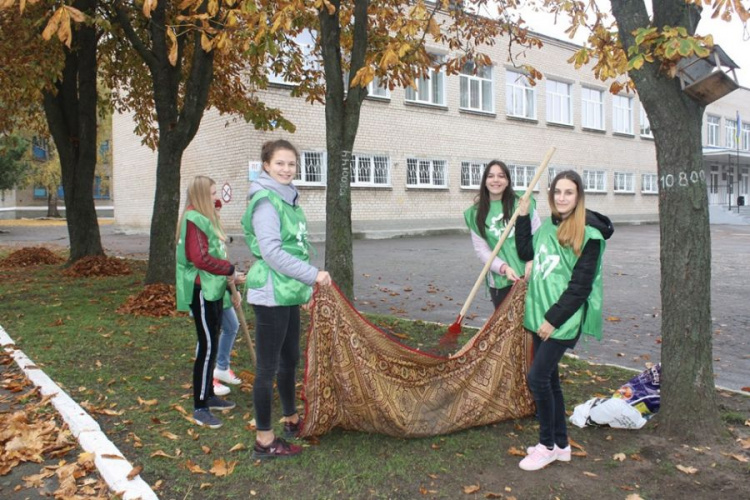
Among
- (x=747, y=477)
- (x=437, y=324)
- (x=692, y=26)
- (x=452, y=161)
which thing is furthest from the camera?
(x=452, y=161)

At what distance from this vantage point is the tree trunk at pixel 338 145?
22.1ft

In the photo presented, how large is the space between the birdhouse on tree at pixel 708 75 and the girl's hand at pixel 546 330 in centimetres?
182

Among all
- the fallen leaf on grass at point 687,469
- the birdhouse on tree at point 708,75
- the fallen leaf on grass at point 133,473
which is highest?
the birdhouse on tree at point 708,75

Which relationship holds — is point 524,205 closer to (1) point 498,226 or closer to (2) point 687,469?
(1) point 498,226

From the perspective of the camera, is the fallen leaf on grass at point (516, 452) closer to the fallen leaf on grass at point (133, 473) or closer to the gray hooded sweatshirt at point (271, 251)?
the gray hooded sweatshirt at point (271, 251)

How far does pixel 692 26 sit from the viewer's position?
435 centimetres

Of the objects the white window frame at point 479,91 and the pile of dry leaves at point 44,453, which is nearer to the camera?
the pile of dry leaves at point 44,453

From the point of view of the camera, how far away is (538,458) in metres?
3.92

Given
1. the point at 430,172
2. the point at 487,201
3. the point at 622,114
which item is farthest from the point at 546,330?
the point at 622,114

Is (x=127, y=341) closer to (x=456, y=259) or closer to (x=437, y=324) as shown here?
(x=437, y=324)

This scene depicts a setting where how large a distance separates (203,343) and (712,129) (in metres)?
50.8

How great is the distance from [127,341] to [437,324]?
12.4 ft

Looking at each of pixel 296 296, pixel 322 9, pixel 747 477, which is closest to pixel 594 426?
pixel 747 477

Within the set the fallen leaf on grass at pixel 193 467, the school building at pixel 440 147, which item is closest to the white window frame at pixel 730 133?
the school building at pixel 440 147
